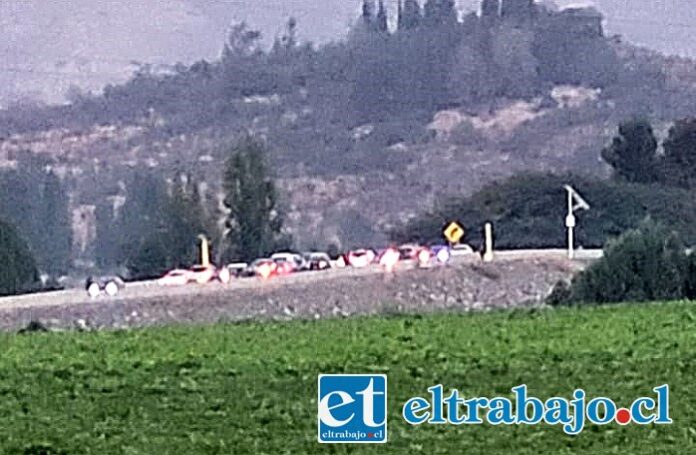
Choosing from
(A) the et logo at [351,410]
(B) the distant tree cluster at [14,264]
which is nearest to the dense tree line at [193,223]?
(B) the distant tree cluster at [14,264]

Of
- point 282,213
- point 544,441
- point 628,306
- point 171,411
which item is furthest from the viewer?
point 282,213

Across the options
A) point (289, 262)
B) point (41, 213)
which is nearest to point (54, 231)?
point (41, 213)

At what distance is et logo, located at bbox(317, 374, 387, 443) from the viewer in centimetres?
1120

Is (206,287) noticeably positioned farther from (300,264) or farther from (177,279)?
(300,264)

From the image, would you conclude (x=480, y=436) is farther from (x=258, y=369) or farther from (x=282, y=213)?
(x=282, y=213)

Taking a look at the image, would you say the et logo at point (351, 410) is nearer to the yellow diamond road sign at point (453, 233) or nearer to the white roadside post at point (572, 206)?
the white roadside post at point (572, 206)

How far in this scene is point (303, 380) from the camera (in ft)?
48.7

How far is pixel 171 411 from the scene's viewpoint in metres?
13.5

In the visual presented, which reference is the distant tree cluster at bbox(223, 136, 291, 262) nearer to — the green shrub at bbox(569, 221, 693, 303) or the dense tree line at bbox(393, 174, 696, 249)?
the dense tree line at bbox(393, 174, 696, 249)

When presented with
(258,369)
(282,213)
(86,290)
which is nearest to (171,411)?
(258,369)

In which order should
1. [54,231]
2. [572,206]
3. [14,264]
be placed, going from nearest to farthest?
[14,264], [572,206], [54,231]

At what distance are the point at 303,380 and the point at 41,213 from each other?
37.9m

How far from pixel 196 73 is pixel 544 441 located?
2422 inches

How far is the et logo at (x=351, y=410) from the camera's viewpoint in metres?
11.2
